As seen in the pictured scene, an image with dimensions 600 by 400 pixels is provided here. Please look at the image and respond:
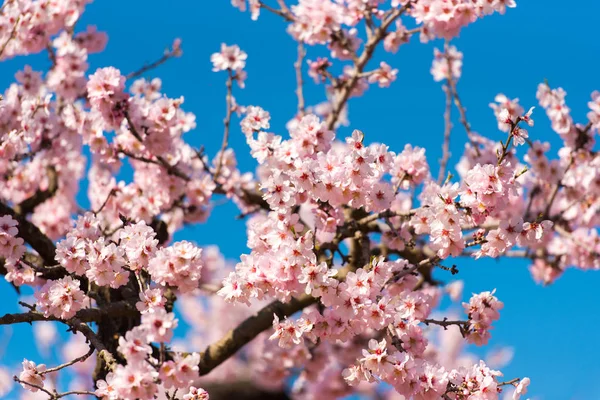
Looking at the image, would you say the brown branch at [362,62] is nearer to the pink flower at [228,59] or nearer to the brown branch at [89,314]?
the pink flower at [228,59]

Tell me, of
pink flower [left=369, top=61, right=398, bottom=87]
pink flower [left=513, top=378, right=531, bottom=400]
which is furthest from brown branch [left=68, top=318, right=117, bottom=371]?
pink flower [left=369, top=61, right=398, bottom=87]

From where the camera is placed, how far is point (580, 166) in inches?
303


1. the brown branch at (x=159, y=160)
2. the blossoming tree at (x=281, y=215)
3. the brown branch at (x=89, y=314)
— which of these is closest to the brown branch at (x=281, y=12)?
the blossoming tree at (x=281, y=215)

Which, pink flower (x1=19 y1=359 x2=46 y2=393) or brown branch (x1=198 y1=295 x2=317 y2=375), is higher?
brown branch (x1=198 y1=295 x2=317 y2=375)

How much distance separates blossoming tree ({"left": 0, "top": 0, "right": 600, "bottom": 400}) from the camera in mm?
4195

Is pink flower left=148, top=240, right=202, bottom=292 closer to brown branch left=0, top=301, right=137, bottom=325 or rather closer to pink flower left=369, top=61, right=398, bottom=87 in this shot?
brown branch left=0, top=301, right=137, bottom=325

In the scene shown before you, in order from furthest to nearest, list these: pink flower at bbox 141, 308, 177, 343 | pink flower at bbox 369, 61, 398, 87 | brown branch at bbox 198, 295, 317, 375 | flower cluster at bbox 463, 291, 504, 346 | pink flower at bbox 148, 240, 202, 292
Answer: pink flower at bbox 369, 61, 398, 87 < brown branch at bbox 198, 295, 317, 375 < flower cluster at bbox 463, 291, 504, 346 < pink flower at bbox 148, 240, 202, 292 < pink flower at bbox 141, 308, 177, 343

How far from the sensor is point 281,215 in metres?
4.41

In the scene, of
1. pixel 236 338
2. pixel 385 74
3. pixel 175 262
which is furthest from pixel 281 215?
pixel 385 74

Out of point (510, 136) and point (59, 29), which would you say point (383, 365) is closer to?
point (510, 136)

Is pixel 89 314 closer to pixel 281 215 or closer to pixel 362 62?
pixel 281 215

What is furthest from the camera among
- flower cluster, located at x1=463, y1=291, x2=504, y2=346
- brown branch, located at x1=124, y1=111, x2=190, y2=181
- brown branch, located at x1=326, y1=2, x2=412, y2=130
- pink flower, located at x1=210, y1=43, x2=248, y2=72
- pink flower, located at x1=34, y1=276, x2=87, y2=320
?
brown branch, located at x1=326, y1=2, x2=412, y2=130

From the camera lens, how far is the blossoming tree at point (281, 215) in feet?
13.8

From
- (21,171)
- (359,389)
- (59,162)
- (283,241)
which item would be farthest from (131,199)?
(359,389)
